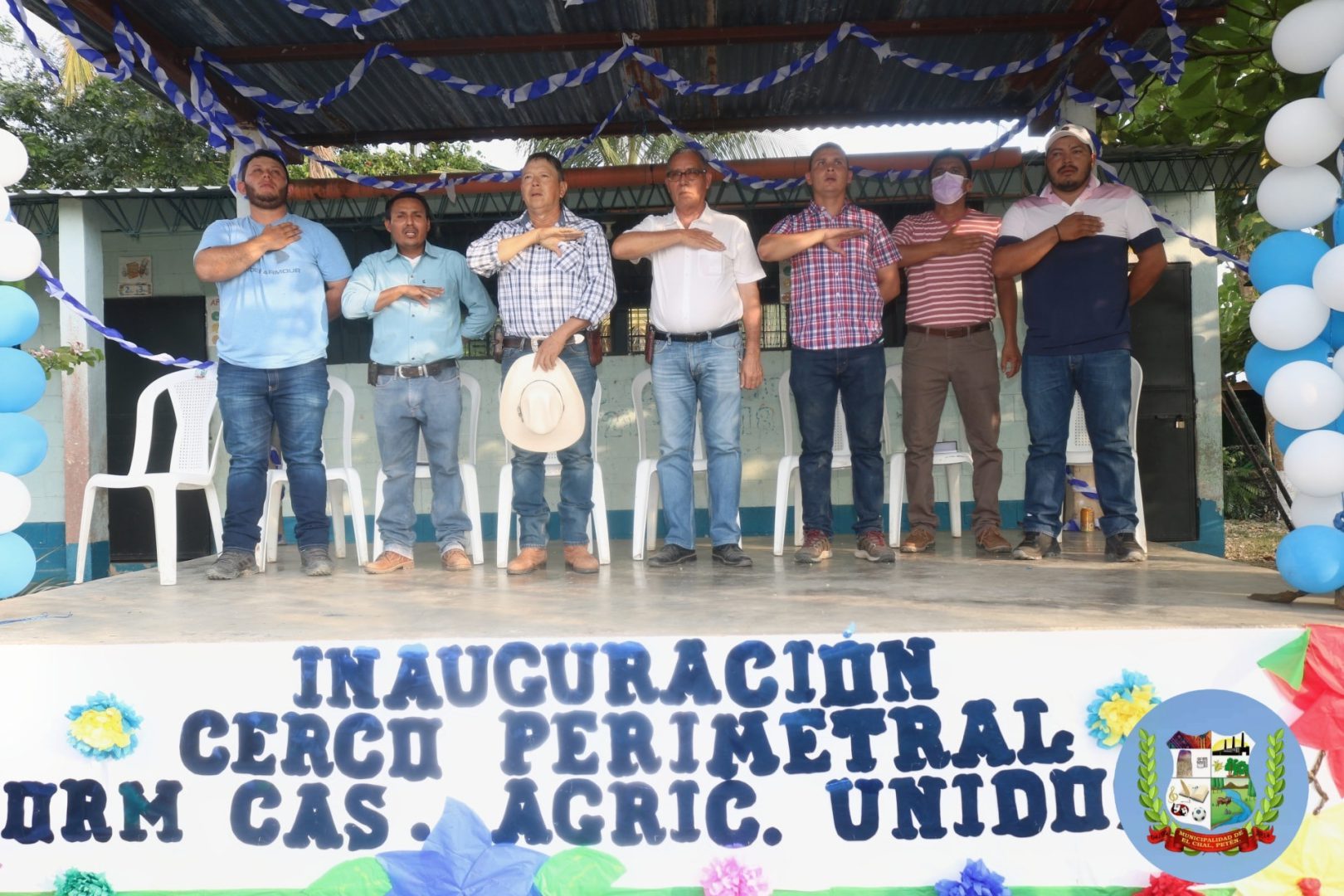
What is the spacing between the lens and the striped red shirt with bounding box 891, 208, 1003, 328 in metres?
4.67

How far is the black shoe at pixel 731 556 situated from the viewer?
4.25 meters

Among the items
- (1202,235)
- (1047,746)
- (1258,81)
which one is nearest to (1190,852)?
(1047,746)

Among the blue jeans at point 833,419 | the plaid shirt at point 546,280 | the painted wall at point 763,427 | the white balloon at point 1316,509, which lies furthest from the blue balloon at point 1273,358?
the painted wall at point 763,427

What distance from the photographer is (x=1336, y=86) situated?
119 inches

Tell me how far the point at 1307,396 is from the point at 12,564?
4016 mm

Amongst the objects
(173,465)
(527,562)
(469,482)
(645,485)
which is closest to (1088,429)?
(645,485)

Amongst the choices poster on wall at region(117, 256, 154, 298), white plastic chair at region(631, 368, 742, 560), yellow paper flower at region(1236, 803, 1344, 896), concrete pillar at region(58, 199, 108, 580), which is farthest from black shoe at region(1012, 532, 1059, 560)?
poster on wall at region(117, 256, 154, 298)

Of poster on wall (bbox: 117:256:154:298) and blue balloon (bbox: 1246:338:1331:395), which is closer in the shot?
blue balloon (bbox: 1246:338:1331:395)

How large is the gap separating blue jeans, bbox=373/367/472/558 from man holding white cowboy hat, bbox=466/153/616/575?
36 cm

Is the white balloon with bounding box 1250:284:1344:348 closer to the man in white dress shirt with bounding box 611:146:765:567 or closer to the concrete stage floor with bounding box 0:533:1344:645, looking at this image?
the concrete stage floor with bounding box 0:533:1344:645

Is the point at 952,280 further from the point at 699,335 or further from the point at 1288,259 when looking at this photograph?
the point at 1288,259

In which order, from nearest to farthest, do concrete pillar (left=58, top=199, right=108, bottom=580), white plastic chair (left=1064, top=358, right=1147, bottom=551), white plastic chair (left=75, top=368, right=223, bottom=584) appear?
white plastic chair (left=75, top=368, right=223, bottom=584) → white plastic chair (left=1064, top=358, right=1147, bottom=551) → concrete pillar (left=58, top=199, right=108, bottom=580)

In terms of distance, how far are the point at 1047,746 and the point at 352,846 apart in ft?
5.71

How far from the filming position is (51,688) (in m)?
2.63
